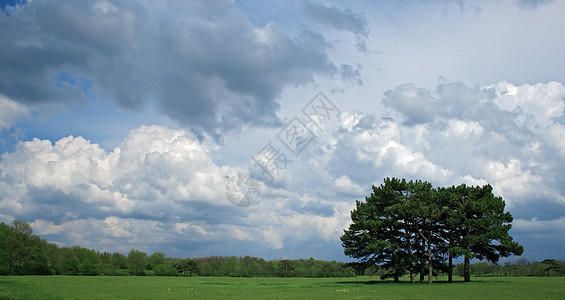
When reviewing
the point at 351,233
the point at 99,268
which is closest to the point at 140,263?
the point at 99,268

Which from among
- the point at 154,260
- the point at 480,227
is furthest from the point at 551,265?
the point at 154,260

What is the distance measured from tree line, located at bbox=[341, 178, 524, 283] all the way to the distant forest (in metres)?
71.6

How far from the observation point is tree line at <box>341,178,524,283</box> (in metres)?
53.2

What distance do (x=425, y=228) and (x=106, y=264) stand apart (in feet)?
406

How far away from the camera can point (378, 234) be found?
58375 mm

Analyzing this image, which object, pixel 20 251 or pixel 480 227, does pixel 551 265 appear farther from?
pixel 20 251

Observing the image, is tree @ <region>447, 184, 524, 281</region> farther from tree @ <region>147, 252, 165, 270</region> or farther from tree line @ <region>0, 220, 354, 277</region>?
tree @ <region>147, 252, 165, 270</region>

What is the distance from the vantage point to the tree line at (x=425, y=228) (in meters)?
53.2

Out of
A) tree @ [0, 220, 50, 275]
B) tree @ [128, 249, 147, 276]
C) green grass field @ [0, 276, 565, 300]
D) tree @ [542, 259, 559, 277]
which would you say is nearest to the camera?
green grass field @ [0, 276, 565, 300]

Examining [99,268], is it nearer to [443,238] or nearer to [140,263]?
[140,263]

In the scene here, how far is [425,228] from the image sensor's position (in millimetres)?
57438

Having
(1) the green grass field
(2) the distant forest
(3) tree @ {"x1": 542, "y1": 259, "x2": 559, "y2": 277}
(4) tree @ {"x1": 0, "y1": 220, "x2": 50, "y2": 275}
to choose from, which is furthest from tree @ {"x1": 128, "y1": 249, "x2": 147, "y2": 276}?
(3) tree @ {"x1": 542, "y1": 259, "x2": 559, "y2": 277}

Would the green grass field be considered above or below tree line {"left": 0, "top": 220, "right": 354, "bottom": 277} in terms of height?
above

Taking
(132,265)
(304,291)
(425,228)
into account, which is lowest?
(132,265)
